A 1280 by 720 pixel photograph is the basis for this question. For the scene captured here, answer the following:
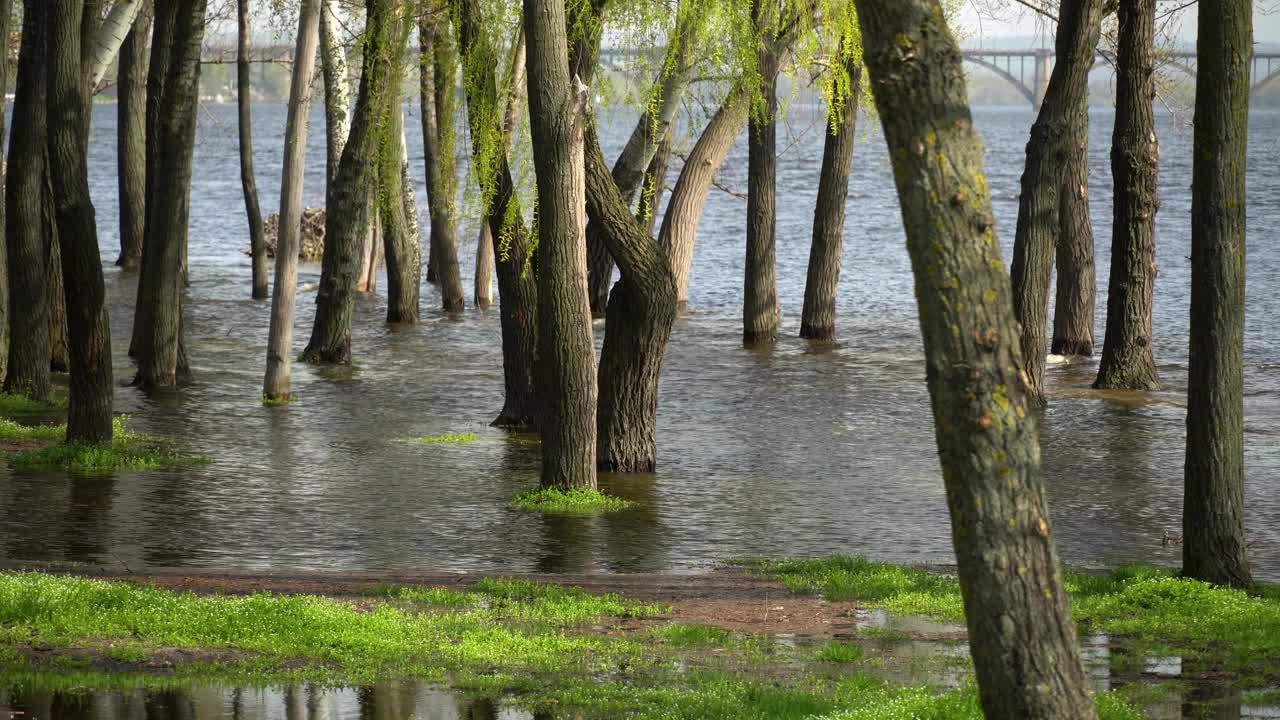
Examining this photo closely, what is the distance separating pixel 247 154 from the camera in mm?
29234

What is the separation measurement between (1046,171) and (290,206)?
8.45 meters

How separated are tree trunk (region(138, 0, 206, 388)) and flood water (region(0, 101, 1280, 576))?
748 millimetres

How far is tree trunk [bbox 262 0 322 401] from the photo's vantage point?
58.6 feet

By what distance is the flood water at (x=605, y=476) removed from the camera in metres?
11.8

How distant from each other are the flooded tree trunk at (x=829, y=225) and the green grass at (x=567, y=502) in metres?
10.8

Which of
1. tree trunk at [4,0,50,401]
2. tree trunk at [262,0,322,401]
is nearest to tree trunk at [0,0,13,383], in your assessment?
tree trunk at [4,0,50,401]

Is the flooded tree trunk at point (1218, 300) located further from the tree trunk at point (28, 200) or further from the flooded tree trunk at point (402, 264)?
the flooded tree trunk at point (402, 264)

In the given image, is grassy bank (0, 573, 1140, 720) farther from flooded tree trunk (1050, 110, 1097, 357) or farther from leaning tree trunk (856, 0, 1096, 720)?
flooded tree trunk (1050, 110, 1097, 357)

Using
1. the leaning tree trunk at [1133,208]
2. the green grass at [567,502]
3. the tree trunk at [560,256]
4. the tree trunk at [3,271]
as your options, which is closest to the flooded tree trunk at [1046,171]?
the leaning tree trunk at [1133,208]

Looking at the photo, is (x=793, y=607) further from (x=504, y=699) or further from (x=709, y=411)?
(x=709, y=411)

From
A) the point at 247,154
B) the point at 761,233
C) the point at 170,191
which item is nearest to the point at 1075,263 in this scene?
the point at 761,233

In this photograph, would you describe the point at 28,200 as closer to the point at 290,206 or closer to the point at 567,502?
the point at 290,206

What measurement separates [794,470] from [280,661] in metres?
8.43

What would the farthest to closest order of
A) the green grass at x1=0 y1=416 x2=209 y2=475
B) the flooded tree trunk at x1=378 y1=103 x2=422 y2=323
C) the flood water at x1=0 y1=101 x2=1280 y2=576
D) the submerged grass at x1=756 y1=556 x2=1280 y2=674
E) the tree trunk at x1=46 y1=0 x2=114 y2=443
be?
1. the flooded tree trunk at x1=378 y1=103 x2=422 y2=323
2. the green grass at x1=0 y1=416 x2=209 y2=475
3. the tree trunk at x1=46 y1=0 x2=114 y2=443
4. the flood water at x1=0 y1=101 x2=1280 y2=576
5. the submerged grass at x1=756 y1=556 x2=1280 y2=674
